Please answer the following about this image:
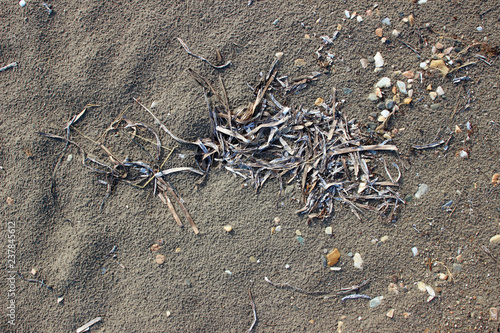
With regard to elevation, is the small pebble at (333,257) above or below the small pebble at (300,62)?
below

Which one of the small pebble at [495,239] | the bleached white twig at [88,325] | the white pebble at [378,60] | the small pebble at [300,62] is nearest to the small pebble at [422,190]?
the small pebble at [495,239]

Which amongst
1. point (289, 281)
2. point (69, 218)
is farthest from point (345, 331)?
point (69, 218)

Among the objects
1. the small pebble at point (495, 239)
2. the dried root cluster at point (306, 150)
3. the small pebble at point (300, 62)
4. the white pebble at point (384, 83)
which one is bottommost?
the small pebble at point (495, 239)

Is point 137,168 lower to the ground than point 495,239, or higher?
higher

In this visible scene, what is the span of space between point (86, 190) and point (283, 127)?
115cm

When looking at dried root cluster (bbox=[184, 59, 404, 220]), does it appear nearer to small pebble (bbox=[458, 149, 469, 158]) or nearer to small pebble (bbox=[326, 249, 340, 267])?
small pebble (bbox=[326, 249, 340, 267])

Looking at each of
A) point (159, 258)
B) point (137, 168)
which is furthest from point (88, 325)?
point (137, 168)

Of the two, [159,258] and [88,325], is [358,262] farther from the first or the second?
[88,325]

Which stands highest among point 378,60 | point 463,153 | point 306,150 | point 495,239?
point 378,60

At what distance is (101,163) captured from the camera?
4.92 feet

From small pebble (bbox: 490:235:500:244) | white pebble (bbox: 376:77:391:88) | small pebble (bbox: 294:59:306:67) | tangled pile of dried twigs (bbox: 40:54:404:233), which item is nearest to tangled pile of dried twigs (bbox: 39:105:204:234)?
tangled pile of dried twigs (bbox: 40:54:404:233)

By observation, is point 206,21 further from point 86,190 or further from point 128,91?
point 86,190

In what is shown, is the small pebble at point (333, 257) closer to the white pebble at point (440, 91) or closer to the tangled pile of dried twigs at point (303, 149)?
the tangled pile of dried twigs at point (303, 149)

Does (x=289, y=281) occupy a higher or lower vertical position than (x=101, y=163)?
lower
